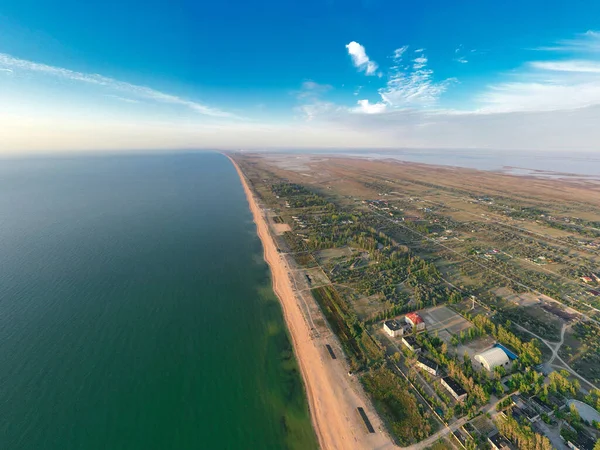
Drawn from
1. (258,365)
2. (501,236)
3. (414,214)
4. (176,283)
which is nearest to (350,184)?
(414,214)

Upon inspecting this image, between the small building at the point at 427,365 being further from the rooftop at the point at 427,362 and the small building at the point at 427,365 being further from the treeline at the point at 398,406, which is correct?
the treeline at the point at 398,406

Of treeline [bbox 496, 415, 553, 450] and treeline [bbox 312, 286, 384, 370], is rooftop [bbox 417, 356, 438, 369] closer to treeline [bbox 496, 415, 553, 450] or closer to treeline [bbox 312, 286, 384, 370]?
treeline [bbox 312, 286, 384, 370]

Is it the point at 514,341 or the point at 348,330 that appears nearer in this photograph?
the point at 514,341

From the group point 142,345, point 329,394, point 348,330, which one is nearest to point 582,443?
point 329,394

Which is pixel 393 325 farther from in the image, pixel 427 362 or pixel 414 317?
pixel 427 362

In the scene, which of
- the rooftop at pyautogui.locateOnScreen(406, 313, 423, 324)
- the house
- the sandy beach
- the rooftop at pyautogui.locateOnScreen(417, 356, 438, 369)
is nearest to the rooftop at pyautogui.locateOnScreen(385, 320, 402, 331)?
the rooftop at pyautogui.locateOnScreen(406, 313, 423, 324)

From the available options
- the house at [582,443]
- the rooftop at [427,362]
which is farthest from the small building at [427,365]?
the house at [582,443]
